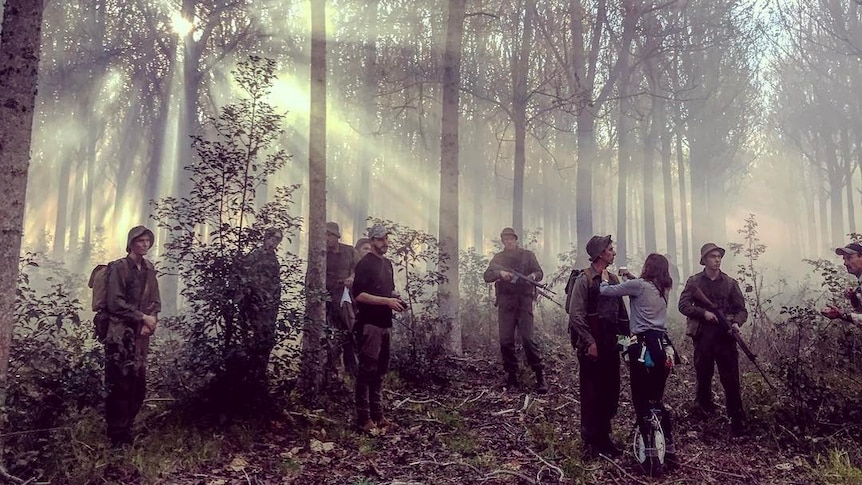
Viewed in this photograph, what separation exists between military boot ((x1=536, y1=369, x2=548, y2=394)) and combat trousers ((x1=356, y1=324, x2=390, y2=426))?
242cm

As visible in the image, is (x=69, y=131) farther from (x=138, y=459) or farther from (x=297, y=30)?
(x=138, y=459)

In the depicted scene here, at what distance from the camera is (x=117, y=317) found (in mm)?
4969

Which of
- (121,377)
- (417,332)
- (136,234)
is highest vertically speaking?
(136,234)

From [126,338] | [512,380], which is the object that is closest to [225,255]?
[126,338]

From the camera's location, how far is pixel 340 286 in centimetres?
755

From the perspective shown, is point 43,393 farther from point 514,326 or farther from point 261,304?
point 514,326

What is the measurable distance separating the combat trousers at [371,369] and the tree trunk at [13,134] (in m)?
2.81

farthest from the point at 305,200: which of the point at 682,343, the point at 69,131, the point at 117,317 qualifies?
the point at 117,317

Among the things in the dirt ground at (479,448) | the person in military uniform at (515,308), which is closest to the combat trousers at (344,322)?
the dirt ground at (479,448)

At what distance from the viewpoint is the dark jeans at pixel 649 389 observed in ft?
15.4

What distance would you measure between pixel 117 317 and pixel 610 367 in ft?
14.8

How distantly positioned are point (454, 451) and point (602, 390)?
1489 mm

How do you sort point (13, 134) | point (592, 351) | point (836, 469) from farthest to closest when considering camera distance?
point (592, 351) < point (836, 469) < point (13, 134)

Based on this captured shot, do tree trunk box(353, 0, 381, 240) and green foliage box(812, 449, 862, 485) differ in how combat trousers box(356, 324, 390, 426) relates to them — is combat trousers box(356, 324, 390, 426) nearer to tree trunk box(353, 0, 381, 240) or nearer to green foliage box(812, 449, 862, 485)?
green foliage box(812, 449, 862, 485)
